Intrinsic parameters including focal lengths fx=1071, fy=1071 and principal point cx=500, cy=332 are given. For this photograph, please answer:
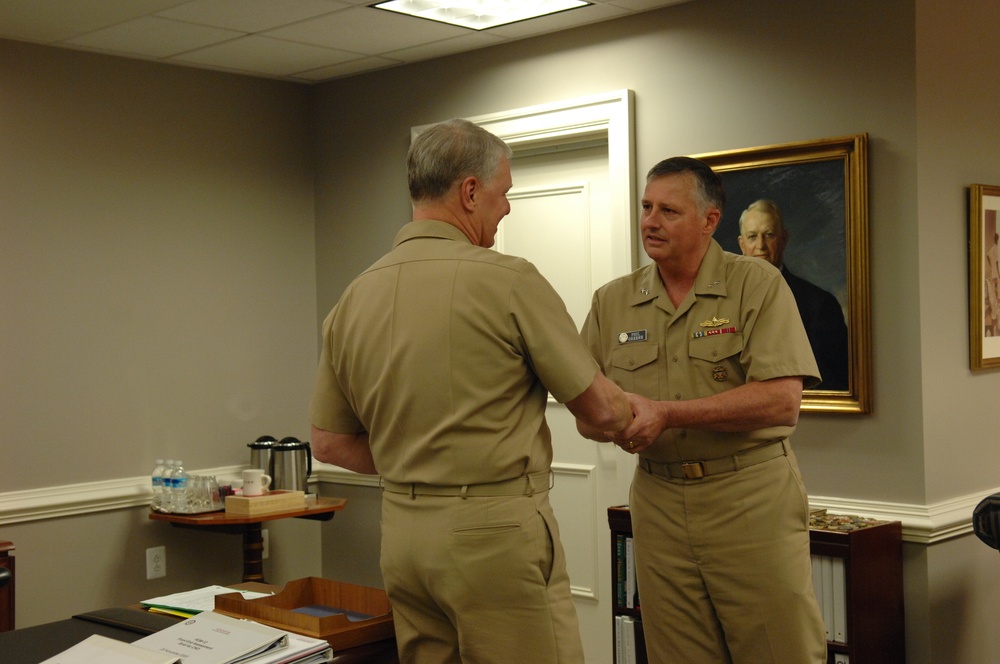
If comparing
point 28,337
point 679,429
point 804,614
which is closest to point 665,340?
point 679,429

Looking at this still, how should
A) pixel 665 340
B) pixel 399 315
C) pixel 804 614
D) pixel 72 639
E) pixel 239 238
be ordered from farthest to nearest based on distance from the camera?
1. pixel 239 238
2. pixel 665 340
3. pixel 804 614
4. pixel 399 315
5. pixel 72 639

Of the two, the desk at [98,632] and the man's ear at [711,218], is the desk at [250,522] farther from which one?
the man's ear at [711,218]

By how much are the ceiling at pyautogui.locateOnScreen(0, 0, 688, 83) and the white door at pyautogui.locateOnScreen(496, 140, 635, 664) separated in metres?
0.54

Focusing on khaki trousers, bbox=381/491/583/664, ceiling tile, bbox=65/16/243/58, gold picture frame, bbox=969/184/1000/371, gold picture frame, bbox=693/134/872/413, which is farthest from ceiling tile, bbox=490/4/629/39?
khaki trousers, bbox=381/491/583/664

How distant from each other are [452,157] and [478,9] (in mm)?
2148

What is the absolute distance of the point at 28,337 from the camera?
4.06 meters

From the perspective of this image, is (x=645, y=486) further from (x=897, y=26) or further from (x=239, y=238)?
(x=239, y=238)

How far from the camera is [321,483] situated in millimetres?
5047

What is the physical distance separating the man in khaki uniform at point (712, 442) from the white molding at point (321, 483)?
1.00m

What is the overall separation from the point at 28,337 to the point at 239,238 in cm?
105

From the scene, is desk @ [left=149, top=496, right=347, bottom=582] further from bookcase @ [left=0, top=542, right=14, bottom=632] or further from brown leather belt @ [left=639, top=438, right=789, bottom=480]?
brown leather belt @ [left=639, top=438, right=789, bottom=480]

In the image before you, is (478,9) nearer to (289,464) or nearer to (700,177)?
(700,177)

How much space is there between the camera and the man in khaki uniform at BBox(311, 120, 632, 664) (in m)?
1.83

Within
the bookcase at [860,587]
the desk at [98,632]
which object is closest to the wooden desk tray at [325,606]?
the desk at [98,632]
